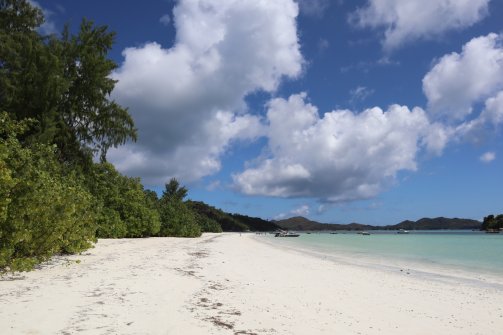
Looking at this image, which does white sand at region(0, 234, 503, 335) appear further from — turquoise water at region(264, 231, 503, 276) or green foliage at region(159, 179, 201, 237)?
green foliage at region(159, 179, 201, 237)

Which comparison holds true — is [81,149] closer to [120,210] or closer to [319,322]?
[120,210]

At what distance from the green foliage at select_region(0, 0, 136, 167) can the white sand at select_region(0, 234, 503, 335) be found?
1683cm

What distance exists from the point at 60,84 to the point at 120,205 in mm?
12381

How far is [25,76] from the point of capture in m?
25.0

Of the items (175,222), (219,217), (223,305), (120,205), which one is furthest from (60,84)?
(219,217)

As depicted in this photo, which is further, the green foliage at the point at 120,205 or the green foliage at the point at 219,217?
the green foliage at the point at 219,217

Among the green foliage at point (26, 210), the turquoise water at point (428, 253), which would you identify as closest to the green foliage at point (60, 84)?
the green foliage at point (26, 210)

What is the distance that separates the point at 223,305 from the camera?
7094 millimetres

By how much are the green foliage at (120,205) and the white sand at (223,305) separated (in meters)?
19.0

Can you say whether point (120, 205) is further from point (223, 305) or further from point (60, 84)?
point (223, 305)

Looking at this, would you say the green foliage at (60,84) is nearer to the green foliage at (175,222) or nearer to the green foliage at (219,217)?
the green foliage at (175,222)

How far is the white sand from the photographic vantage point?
5570 millimetres

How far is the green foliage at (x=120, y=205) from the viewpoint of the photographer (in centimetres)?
2956

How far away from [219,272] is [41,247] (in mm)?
4896
